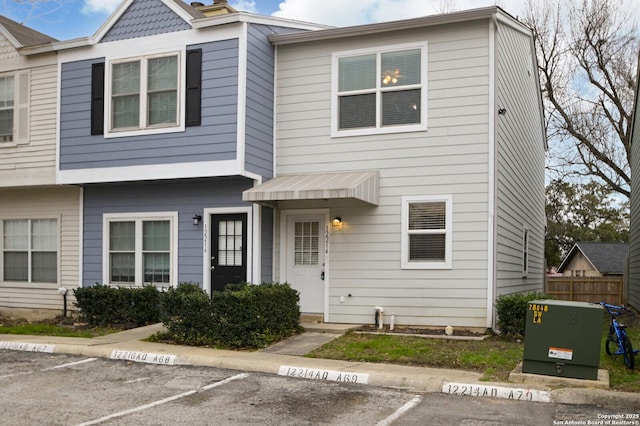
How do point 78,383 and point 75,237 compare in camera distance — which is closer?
point 78,383

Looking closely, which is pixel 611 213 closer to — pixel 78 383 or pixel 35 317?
pixel 35 317

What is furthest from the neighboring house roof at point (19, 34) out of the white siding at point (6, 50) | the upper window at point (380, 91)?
the upper window at point (380, 91)

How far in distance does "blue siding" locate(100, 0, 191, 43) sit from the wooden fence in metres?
16.5

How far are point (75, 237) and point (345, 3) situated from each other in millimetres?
10171

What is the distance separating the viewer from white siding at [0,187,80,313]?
48.4 feet

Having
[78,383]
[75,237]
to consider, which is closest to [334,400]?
[78,383]

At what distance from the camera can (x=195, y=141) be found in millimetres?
12609

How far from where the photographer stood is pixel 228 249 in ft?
43.2

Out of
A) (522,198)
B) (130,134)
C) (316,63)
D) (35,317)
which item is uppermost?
(316,63)

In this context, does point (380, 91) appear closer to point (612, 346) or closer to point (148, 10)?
point (148, 10)

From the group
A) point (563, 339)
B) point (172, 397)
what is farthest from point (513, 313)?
point (172, 397)

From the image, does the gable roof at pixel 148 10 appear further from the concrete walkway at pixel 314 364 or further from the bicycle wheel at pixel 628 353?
the bicycle wheel at pixel 628 353

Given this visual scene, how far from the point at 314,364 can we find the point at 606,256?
31.8m

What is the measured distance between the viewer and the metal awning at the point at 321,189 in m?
11.6
